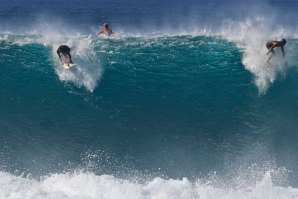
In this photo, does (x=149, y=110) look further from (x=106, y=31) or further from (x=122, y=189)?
(x=106, y=31)

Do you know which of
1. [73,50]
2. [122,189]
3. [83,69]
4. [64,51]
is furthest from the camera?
[73,50]

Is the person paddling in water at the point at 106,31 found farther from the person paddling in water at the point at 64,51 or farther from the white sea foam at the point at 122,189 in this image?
the white sea foam at the point at 122,189

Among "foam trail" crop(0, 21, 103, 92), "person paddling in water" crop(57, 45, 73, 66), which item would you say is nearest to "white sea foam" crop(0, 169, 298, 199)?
"foam trail" crop(0, 21, 103, 92)

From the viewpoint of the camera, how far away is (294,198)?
19.5 metres

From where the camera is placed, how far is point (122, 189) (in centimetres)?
1989

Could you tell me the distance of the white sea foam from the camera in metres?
19.6

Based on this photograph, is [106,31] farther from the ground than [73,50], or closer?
farther from the ground

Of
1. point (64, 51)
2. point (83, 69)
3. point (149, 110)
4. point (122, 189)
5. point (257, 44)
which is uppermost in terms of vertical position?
point (257, 44)

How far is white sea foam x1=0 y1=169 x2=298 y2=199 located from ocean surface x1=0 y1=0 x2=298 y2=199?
4 centimetres

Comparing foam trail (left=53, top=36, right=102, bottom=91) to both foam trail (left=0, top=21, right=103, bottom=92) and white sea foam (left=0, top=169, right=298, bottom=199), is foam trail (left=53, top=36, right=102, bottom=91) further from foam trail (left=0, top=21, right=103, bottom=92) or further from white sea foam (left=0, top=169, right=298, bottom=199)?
white sea foam (left=0, top=169, right=298, bottom=199)

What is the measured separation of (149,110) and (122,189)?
496 centimetres

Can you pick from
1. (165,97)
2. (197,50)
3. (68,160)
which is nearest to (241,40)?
(197,50)

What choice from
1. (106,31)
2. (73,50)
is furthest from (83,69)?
(106,31)

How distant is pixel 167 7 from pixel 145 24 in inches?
150
